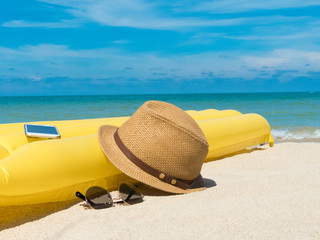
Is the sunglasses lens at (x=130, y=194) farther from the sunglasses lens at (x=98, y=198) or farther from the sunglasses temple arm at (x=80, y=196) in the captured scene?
the sunglasses temple arm at (x=80, y=196)

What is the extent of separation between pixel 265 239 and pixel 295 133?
291 inches

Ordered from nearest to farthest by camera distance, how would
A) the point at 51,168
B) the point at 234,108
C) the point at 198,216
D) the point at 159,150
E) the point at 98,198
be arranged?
the point at 198,216 < the point at 51,168 < the point at 98,198 < the point at 159,150 < the point at 234,108

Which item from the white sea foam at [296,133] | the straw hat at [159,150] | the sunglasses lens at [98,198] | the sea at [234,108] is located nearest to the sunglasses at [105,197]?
the sunglasses lens at [98,198]

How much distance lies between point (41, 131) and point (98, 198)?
0.82m

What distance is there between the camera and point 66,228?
6.54 feet

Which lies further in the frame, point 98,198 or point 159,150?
point 159,150

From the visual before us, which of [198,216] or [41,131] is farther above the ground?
[41,131]

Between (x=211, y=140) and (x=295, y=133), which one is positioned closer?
(x=211, y=140)

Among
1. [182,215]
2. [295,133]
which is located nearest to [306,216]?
[182,215]

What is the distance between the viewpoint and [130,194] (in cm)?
243

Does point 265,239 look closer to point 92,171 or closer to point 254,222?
point 254,222

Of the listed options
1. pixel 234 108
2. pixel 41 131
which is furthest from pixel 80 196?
pixel 234 108

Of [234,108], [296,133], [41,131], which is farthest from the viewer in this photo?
[234,108]

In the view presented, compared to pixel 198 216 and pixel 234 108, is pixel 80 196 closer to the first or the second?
pixel 198 216
